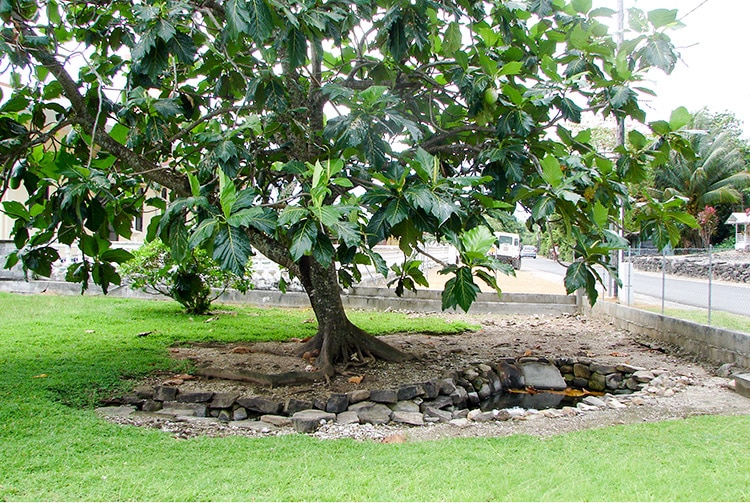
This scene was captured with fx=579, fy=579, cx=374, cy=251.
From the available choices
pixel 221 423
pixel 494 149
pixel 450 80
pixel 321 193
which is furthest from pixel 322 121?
pixel 221 423

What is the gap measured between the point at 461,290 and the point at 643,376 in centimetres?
330

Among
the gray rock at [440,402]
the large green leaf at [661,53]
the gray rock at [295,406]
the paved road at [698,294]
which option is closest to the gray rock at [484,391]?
the gray rock at [440,402]

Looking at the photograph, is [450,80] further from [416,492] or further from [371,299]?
[371,299]

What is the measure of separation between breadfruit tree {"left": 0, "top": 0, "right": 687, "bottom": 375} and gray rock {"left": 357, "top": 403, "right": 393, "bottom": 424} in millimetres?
903

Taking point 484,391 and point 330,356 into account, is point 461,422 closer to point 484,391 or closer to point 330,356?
Result: point 484,391

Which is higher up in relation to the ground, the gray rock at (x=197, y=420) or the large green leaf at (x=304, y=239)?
the large green leaf at (x=304, y=239)

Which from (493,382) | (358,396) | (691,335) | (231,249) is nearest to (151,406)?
(358,396)

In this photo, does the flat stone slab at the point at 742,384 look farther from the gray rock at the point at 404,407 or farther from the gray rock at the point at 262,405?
the gray rock at the point at 262,405

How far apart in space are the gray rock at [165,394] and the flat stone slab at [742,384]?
189 inches

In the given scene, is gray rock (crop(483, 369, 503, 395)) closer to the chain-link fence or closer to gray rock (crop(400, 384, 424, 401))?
gray rock (crop(400, 384, 424, 401))

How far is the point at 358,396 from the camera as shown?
478 centimetres

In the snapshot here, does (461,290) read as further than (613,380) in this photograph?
No

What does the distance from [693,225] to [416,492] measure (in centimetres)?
272

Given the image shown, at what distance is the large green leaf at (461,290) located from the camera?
3.85 meters
